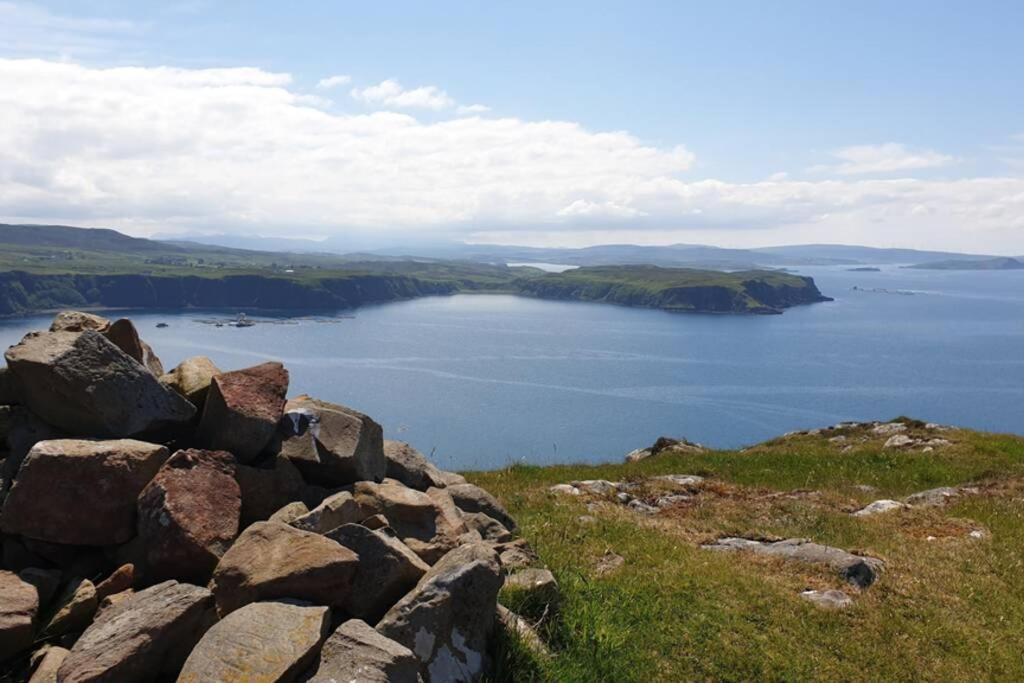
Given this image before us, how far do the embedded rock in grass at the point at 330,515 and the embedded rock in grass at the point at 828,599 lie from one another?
849 cm

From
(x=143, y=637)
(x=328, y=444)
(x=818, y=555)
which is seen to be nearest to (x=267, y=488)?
(x=328, y=444)

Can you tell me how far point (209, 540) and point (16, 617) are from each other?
7.35 feet

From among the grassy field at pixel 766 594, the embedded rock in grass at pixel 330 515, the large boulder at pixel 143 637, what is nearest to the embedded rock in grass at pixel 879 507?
the grassy field at pixel 766 594

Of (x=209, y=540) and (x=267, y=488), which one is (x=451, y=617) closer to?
(x=209, y=540)

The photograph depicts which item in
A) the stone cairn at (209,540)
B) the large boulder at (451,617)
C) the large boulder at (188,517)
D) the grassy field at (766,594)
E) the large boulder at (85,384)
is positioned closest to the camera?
the stone cairn at (209,540)

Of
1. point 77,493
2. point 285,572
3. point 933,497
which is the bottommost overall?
point 933,497

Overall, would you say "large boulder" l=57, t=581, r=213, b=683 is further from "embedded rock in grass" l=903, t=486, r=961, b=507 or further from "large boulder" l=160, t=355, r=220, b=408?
"embedded rock in grass" l=903, t=486, r=961, b=507

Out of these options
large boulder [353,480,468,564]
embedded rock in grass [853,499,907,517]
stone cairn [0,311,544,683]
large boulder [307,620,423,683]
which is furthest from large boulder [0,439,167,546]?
embedded rock in grass [853,499,907,517]

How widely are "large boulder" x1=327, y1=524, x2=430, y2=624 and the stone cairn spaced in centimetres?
2

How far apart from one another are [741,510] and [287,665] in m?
16.8

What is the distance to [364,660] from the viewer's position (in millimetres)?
8109

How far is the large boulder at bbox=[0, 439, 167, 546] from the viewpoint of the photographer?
9867 mm

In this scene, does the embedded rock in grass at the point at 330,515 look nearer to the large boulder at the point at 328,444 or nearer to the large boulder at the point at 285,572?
the large boulder at the point at 285,572

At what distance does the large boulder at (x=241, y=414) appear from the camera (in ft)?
38.1
